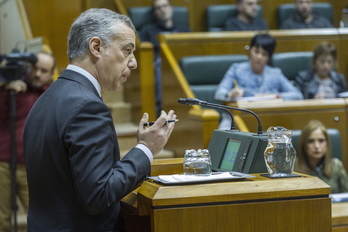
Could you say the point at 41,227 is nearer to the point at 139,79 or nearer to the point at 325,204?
the point at 325,204

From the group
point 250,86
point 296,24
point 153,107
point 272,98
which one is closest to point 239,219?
point 272,98

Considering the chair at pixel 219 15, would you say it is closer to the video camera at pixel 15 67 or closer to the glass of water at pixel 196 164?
the video camera at pixel 15 67

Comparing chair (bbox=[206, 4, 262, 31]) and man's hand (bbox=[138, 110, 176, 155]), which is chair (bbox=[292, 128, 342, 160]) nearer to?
man's hand (bbox=[138, 110, 176, 155])

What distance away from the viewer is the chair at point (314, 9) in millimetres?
3934

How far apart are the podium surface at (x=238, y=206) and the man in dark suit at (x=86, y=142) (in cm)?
5

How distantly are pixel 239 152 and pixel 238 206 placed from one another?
0.61ft

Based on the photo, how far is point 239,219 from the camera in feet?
3.06

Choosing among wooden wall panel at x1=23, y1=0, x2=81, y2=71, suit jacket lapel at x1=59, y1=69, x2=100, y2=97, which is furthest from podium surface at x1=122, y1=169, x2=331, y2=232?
wooden wall panel at x1=23, y1=0, x2=81, y2=71

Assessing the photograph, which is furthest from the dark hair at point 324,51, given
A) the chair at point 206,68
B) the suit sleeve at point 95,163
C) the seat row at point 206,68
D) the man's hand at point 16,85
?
the suit sleeve at point 95,163

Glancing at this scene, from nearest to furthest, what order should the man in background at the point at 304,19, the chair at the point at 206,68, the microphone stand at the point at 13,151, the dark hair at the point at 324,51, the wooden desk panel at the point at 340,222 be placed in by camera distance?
the wooden desk panel at the point at 340,222
the microphone stand at the point at 13,151
the dark hair at the point at 324,51
the chair at the point at 206,68
the man in background at the point at 304,19

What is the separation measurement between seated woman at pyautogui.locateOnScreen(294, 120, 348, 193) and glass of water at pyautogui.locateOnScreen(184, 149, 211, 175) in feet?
3.75

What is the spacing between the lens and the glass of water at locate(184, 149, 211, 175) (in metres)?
1.01

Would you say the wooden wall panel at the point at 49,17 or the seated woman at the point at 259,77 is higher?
the wooden wall panel at the point at 49,17

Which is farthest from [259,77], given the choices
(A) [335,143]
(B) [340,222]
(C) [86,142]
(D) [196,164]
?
(C) [86,142]
